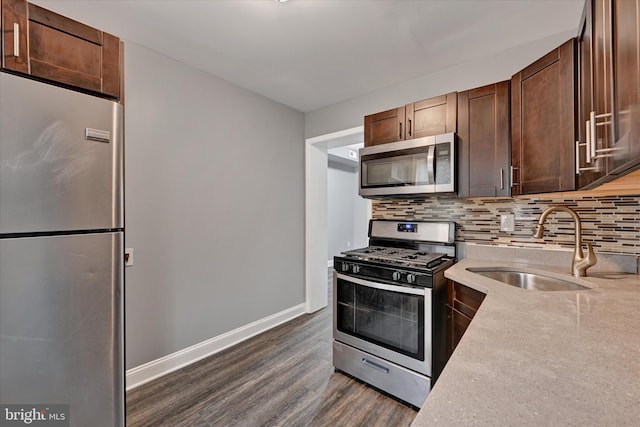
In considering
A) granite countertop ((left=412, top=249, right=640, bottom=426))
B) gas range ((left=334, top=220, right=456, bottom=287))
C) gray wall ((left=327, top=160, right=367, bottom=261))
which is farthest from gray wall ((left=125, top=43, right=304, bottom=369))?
gray wall ((left=327, top=160, right=367, bottom=261))

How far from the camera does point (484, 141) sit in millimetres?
1893

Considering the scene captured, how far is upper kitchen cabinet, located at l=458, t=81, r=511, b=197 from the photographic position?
1.82 metres

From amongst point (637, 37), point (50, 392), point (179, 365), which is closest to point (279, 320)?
point (179, 365)

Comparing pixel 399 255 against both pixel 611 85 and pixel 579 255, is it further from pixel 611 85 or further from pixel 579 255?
pixel 611 85

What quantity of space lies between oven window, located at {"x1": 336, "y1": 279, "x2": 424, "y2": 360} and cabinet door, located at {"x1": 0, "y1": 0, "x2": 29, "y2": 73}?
6.68 ft

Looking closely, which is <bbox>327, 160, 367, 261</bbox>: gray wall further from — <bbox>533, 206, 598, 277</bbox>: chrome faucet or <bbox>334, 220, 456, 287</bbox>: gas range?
<bbox>533, 206, 598, 277</bbox>: chrome faucet

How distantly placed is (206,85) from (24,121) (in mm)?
1674

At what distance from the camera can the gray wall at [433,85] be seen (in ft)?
6.69

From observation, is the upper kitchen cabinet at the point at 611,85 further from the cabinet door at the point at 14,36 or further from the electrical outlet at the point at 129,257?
the electrical outlet at the point at 129,257

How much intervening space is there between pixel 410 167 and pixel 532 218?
0.90m

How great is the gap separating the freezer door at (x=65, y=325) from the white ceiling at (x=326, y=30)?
1.46 m

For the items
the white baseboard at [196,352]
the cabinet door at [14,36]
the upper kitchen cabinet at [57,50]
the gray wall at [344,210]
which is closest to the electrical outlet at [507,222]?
the white baseboard at [196,352]

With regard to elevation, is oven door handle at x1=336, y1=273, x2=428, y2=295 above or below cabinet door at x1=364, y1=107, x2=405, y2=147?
below

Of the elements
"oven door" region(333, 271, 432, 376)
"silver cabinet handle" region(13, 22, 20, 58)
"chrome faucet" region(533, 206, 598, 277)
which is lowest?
"oven door" region(333, 271, 432, 376)
